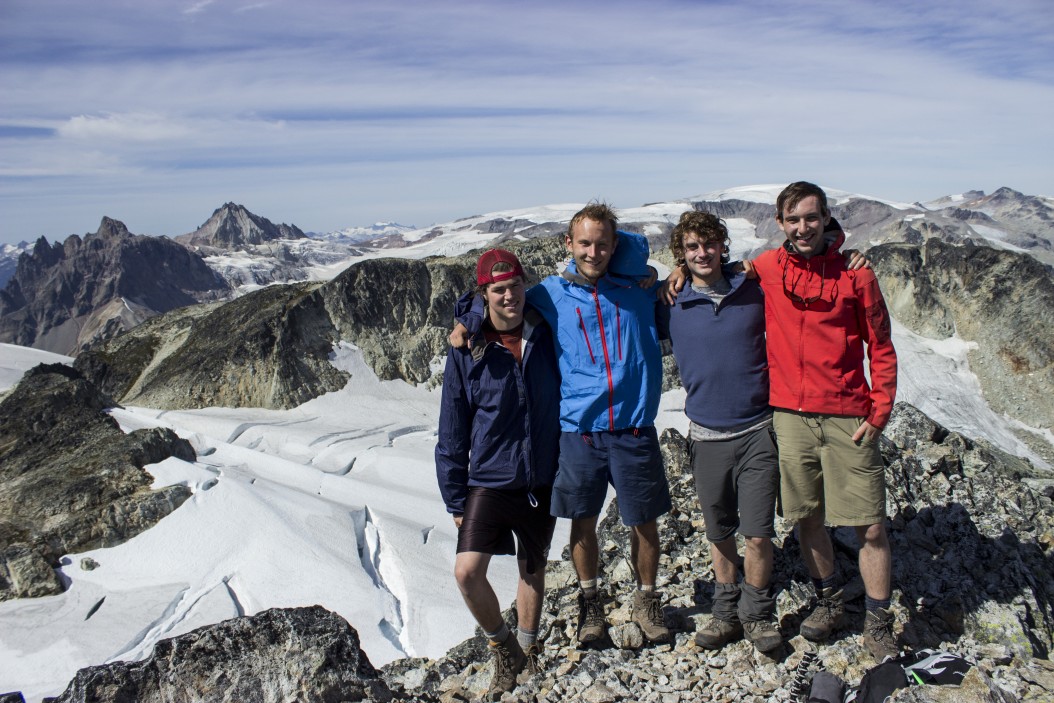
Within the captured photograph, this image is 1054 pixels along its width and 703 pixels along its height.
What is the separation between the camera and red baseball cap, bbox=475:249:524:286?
5332 mm

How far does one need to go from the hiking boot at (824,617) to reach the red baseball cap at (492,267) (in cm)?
374

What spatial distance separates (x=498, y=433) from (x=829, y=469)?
102 inches

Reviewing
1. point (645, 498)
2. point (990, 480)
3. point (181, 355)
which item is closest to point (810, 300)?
point (645, 498)

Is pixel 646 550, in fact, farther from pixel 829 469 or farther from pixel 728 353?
pixel 728 353

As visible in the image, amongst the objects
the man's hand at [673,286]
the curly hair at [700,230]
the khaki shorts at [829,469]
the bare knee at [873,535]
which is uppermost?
the curly hair at [700,230]

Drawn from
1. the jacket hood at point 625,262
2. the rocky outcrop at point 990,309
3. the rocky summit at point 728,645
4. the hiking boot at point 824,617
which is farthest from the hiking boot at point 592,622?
the rocky outcrop at point 990,309

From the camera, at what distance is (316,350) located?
50156mm

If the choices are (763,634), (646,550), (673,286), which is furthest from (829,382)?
(763,634)

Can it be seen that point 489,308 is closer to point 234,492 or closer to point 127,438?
point 234,492

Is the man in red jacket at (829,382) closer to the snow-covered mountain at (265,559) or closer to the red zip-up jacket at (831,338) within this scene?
the red zip-up jacket at (831,338)

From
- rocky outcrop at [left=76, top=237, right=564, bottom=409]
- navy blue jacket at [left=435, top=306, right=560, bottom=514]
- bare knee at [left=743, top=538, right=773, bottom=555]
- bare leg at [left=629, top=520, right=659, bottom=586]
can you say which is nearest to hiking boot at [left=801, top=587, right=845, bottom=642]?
bare knee at [left=743, top=538, right=773, bottom=555]

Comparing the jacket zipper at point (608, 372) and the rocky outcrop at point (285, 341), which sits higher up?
the jacket zipper at point (608, 372)

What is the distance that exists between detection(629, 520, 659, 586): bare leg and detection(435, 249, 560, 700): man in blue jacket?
0.83m

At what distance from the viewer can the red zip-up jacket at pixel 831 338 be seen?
529 cm
